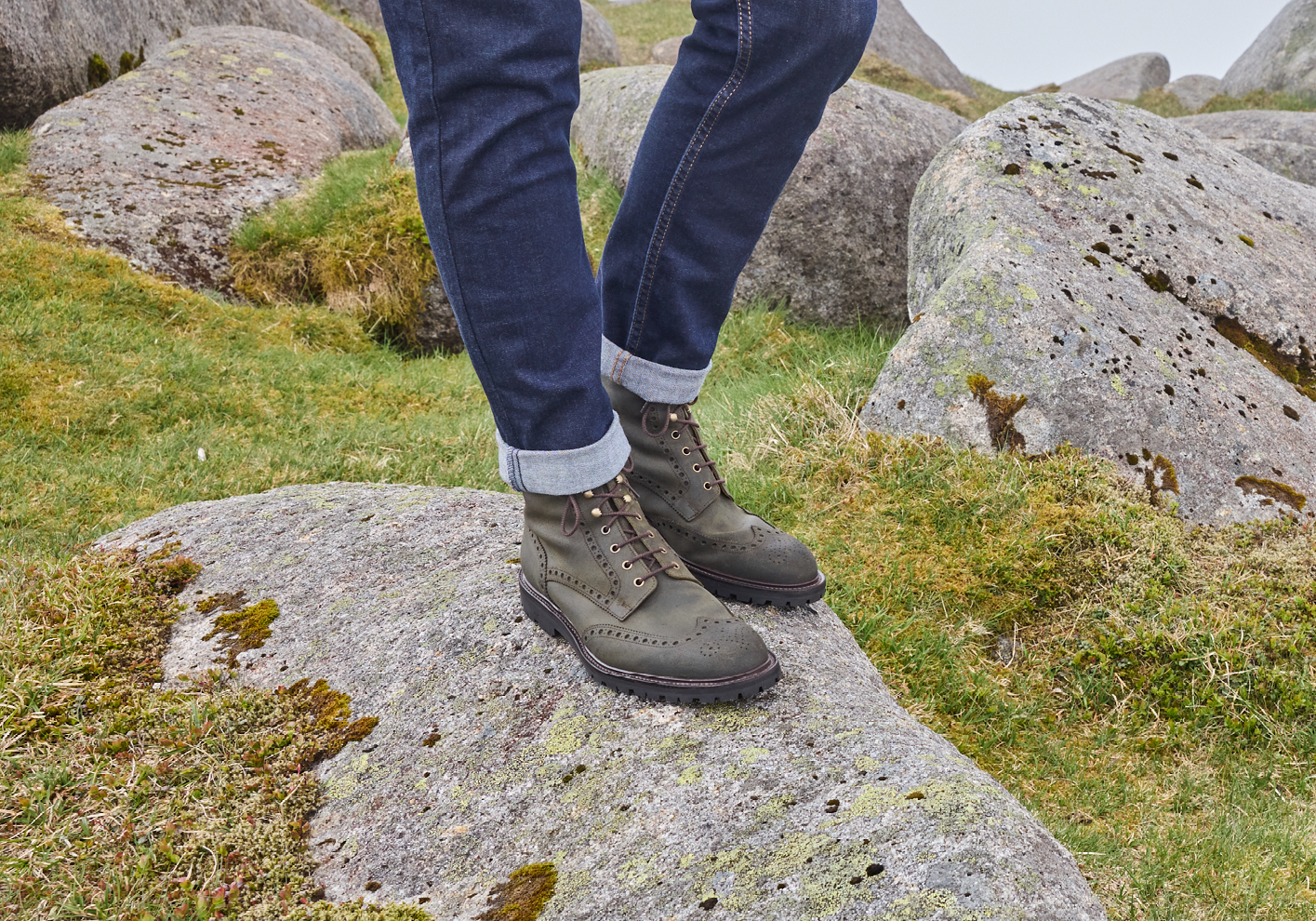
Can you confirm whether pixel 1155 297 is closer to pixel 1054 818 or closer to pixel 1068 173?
pixel 1068 173

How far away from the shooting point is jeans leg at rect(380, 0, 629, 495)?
5.28ft

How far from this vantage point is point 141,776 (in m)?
1.84

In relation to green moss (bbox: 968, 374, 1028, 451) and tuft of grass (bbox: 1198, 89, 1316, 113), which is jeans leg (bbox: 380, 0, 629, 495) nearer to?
green moss (bbox: 968, 374, 1028, 451)

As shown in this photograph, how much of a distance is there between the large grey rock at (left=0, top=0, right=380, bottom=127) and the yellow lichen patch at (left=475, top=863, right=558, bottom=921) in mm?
8362

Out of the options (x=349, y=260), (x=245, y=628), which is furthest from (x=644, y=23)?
(x=245, y=628)

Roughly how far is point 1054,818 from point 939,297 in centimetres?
225

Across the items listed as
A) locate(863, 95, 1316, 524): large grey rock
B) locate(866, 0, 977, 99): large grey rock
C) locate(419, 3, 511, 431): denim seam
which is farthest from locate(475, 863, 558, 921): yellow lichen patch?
locate(866, 0, 977, 99): large grey rock

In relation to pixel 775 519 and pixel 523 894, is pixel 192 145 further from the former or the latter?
pixel 523 894

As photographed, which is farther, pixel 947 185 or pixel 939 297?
pixel 947 185

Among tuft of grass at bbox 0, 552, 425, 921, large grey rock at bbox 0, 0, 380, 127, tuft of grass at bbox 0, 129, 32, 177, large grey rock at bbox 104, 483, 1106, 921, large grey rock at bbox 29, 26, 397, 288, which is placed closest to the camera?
large grey rock at bbox 104, 483, 1106, 921

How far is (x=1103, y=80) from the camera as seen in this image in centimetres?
2802

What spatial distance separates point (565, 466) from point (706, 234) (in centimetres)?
67

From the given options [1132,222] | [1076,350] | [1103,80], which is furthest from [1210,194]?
[1103,80]

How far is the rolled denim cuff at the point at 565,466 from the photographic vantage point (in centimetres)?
197
